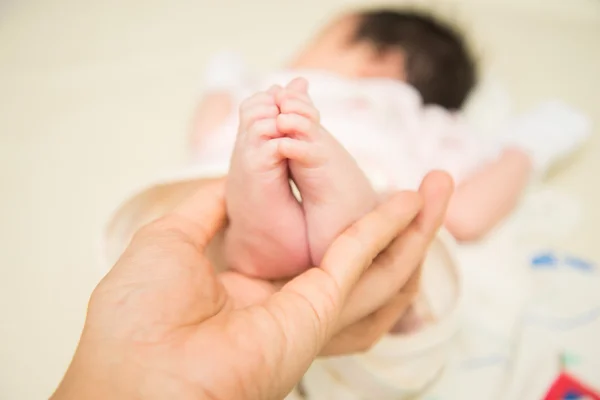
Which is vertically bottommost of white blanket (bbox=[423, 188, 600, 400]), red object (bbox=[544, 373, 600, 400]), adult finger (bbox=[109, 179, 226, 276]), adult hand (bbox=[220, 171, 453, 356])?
red object (bbox=[544, 373, 600, 400])

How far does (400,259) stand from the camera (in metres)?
0.45

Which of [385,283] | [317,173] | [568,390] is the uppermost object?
[317,173]

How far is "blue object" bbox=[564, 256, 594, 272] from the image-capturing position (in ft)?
2.17

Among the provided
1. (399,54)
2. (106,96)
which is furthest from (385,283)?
(106,96)

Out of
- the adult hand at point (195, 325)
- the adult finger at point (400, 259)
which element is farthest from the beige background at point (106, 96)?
the adult finger at point (400, 259)

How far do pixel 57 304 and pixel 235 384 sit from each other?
0.33m

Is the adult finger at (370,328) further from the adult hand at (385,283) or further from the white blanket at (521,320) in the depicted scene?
the white blanket at (521,320)

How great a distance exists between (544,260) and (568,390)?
19cm

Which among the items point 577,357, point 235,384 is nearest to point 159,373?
point 235,384

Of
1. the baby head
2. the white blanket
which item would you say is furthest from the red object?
the baby head

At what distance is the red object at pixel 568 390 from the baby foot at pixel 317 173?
11.4 inches

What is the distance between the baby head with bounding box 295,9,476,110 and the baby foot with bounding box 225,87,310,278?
44 cm

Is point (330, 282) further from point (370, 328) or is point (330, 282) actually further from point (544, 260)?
point (544, 260)

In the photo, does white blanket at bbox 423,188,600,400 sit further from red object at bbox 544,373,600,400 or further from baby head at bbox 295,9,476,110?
baby head at bbox 295,9,476,110
